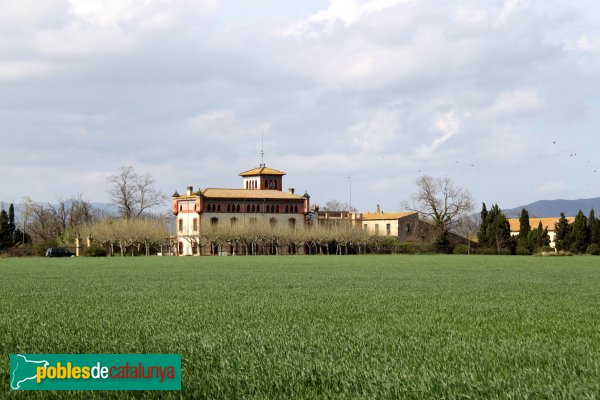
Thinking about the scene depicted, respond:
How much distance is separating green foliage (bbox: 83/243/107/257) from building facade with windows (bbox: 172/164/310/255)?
24409 mm

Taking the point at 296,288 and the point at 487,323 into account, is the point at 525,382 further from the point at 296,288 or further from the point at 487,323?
the point at 296,288

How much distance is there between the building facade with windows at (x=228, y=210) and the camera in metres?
137

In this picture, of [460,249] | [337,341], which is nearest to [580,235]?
[460,249]

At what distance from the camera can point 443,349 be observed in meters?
12.4

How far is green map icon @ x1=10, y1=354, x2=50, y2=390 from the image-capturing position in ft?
30.8

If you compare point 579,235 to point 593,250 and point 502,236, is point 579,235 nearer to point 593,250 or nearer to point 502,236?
point 593,250

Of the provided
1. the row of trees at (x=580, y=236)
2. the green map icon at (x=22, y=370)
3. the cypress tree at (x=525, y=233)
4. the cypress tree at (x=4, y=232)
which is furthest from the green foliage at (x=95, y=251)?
the green map icon at (x=22, y=370)

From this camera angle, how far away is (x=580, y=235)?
4663 inches

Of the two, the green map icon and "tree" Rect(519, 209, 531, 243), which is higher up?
"tree" Rect(519, 209, 531, 243)

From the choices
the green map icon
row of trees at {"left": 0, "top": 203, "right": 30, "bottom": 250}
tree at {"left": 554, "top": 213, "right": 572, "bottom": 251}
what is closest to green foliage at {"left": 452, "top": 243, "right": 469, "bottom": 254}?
tree at {"left": 554, "top": 213, "right": 572, "bottom": 251}

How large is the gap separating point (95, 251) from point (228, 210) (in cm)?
3676

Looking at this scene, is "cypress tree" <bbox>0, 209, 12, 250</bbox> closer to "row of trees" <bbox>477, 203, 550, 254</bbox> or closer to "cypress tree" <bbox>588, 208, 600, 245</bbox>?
"row of trees" <bbox>477, 203, 550, 254</bbox>

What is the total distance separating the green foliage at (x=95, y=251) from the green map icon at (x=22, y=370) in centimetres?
9966

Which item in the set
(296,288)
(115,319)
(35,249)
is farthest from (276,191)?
(115,319)
